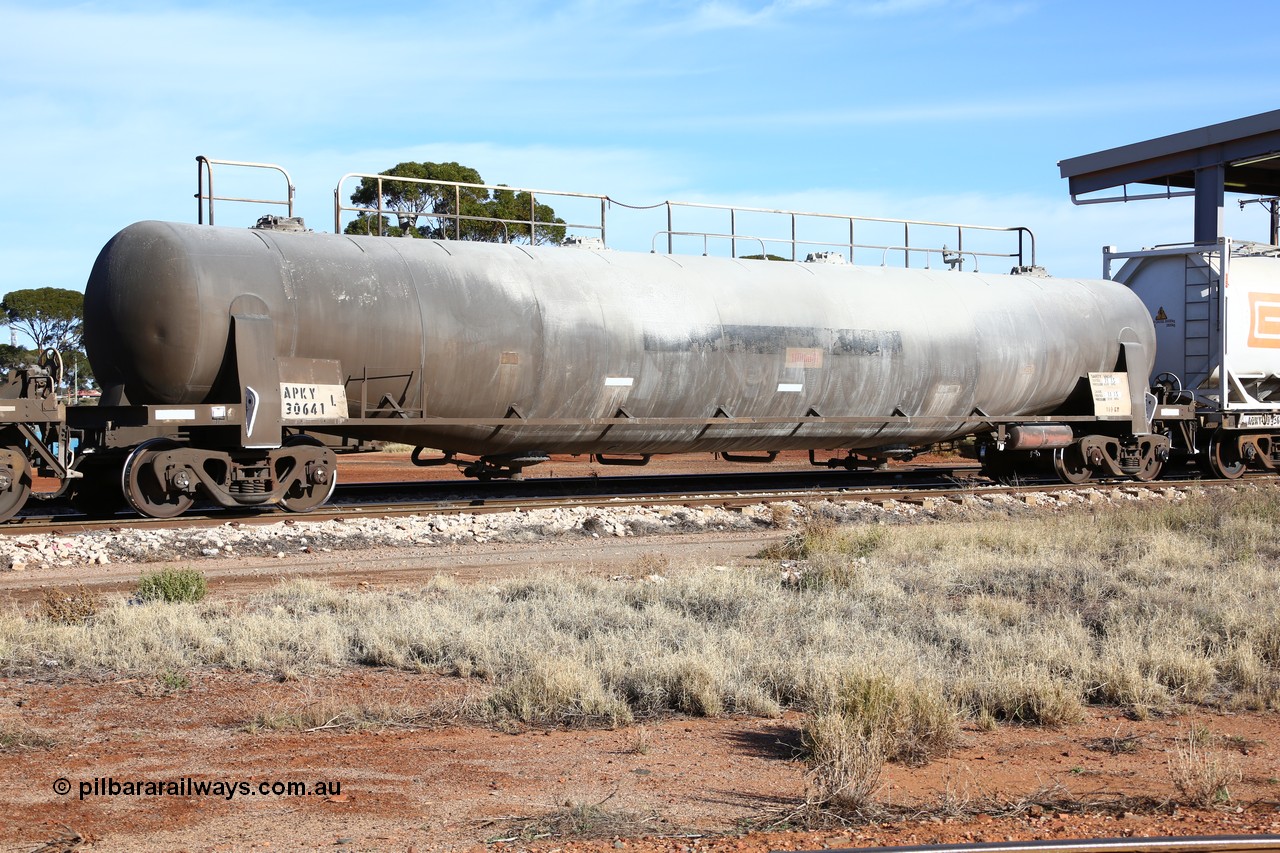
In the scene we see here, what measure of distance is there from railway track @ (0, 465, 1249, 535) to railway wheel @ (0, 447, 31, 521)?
24cm

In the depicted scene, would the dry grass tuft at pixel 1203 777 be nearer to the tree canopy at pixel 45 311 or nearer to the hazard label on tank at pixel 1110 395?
the hazard label on tank at pixel 1110 395

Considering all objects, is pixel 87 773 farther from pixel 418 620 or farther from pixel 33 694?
pixel 418 620

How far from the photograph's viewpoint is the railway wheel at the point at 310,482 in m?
15.6

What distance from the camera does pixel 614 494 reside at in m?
19.6

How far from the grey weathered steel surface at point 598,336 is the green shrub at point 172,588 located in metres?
4.48

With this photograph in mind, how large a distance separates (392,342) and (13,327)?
62.1 meters

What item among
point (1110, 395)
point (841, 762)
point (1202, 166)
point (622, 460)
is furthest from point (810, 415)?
point (1202, 166)

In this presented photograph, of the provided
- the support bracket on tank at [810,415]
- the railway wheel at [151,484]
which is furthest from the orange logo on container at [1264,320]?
the railway wheel at [151,484]

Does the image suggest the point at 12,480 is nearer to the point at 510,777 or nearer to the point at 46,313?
the point at 510,777

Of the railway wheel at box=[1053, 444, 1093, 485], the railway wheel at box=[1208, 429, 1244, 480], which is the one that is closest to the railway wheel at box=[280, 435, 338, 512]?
the railway wheel at box=[1053, 444, 1093, 485]

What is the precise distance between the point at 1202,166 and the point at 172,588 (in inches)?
1279

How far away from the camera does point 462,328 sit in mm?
16078

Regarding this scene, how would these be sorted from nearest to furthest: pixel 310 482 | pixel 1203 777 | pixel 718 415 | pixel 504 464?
pixel 1203 777
pixel 310 482
pixel 504 464
pixel 718 415

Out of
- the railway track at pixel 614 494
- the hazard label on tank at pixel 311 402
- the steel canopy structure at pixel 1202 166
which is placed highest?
the steel canopy structure at pixel 1202 166
